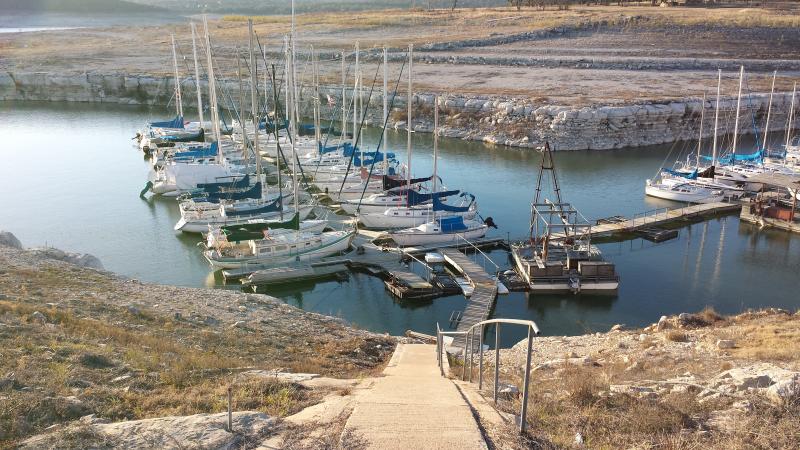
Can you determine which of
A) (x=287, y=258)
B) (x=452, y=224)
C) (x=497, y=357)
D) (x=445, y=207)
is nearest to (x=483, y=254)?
(x=452, y=224)

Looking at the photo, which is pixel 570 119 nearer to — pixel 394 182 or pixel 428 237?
pixel 394 182

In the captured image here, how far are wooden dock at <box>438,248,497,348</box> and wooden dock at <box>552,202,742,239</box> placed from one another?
501 cm

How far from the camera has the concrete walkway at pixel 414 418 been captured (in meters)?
8.39

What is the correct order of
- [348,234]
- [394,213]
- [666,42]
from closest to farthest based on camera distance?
1. [348,234]
2. [394,213]
3. [666,42]

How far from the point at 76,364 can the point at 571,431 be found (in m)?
8.44

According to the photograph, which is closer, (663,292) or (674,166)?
(663,292)

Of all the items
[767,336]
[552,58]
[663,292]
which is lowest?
[663,292]

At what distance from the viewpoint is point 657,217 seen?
36.6 metres

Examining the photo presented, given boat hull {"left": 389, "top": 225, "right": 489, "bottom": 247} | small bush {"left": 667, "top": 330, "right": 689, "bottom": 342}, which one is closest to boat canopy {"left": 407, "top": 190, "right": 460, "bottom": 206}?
boat hull {"left": 389, "top": 225, "right": 489, "bottom": 247}

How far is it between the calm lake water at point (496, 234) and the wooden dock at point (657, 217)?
41.2 inches

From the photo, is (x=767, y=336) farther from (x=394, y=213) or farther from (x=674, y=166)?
(x=674, y=166)

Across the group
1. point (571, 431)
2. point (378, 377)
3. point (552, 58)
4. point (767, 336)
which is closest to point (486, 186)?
point (767, 336)

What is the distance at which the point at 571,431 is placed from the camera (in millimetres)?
9711

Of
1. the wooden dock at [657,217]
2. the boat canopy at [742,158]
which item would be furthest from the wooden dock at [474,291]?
the boat canopy at [742,158]
